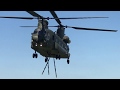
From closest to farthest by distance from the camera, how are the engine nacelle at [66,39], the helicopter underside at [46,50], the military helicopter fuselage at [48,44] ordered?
the military helicopter fuselage at [48,44] < the helicopter underside at [46,50] < the engine nacelle at [66,39]

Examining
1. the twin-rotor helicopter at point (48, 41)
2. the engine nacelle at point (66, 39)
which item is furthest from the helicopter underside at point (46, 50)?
the engine nacelle at point (66, 39)

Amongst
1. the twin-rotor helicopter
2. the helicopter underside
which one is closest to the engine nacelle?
the twin-rotor helicopter

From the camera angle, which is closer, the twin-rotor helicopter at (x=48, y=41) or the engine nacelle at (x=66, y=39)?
the twin-rotor helicopter at (x=48, y=41)

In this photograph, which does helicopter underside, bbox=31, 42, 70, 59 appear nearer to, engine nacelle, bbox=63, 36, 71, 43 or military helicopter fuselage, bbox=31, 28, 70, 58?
military helicopter fuselage, bbox=31, 28, 70, 58

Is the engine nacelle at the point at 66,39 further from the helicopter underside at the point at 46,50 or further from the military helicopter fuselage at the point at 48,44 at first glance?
the helicopter underside at the point at 46,50

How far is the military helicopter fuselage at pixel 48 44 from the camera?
2695cm

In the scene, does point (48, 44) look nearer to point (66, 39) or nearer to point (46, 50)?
point (46, 50)
